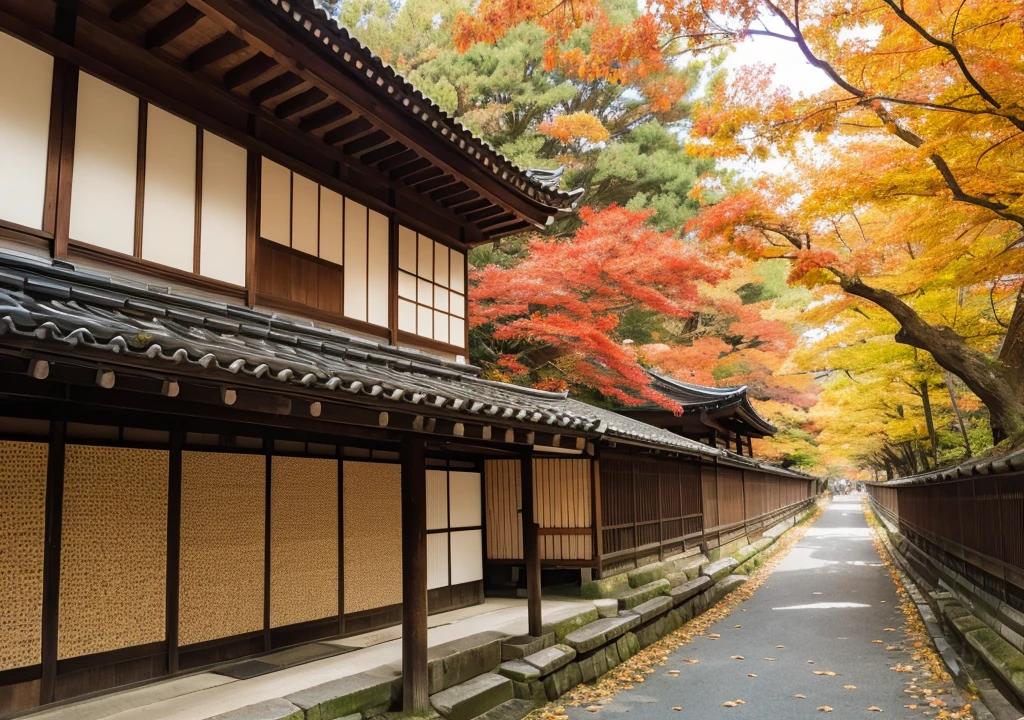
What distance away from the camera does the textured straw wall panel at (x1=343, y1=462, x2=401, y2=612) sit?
9750 mm

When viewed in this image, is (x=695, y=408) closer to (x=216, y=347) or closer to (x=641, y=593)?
(x=641, y=593)

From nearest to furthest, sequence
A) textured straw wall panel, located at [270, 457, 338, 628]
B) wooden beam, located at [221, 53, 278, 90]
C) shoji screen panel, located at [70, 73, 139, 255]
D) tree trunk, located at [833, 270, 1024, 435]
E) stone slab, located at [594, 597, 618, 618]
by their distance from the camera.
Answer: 1. shoji screen panel, located at [70, 73, 139, 255]
2. wooden beam, located at [221, 53, 278, 90]
3. textured straw wall panel, located at [270, 457, 338, 628]
4. stone slab, located at [594, 597, 618, 618]
5. tree trunk, located at [833, 270, 1024, 435]

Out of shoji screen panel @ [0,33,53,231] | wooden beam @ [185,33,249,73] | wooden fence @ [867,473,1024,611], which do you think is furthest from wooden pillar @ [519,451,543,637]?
shoji screen panel @ [0,33,53,231]

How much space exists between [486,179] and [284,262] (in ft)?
12.4

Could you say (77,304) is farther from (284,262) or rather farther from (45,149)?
(284,262)

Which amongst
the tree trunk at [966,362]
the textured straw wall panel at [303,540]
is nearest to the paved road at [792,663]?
the textured straw wall panel at [303,540]

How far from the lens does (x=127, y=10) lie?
709 cm

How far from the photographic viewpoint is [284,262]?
30.0ft

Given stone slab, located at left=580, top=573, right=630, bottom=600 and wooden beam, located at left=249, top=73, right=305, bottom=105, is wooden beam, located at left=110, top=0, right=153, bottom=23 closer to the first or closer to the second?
wooden beam, located at left=249, top=73, right=305, bottom=105

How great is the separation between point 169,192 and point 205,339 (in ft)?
9.48

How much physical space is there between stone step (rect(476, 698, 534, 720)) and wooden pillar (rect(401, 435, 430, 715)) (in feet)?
3.57

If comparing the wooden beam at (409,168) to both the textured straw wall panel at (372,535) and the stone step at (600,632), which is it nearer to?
the textured straw wall panel at (372,535)

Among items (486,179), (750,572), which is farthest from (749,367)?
(486,179)

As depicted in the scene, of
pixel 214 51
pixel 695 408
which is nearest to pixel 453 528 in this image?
pixel 214 51
